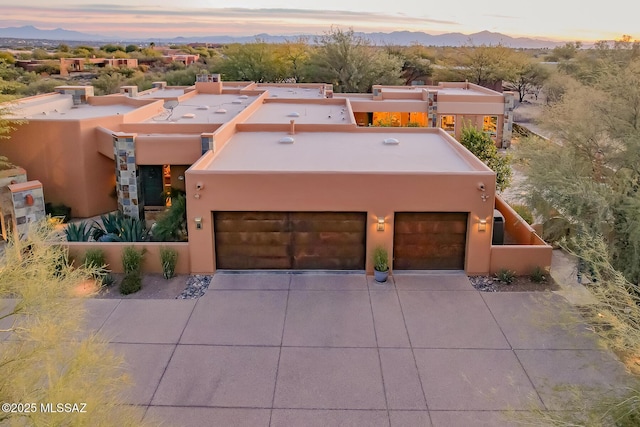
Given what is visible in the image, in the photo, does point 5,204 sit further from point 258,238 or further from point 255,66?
point 255,66

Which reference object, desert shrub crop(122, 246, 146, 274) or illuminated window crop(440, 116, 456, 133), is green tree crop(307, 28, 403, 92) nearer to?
illuminated window crop(440, 116, 456, 133)

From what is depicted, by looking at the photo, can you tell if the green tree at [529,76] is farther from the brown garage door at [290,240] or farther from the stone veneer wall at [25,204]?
the stone veneer wall at [25,204]

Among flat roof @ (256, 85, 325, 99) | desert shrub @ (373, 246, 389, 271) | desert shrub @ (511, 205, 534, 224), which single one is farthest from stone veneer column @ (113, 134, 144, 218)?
flat roof @ (256, 85, 325, 99)

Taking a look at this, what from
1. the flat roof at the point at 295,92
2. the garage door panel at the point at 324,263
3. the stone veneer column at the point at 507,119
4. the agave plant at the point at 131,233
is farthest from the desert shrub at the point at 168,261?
the stone veneer column at the point at 507,119

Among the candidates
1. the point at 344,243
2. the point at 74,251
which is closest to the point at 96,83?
the point at 74,251

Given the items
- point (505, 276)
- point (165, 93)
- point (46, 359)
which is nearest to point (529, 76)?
point (165, 93)

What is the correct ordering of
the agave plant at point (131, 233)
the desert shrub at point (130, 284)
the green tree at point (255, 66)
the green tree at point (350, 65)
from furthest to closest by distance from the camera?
the green tree at point (255, 66) < the green tree at point (350, 65) < the agave plant at point (131, 233) < the desert shrub at point (130, 284)
